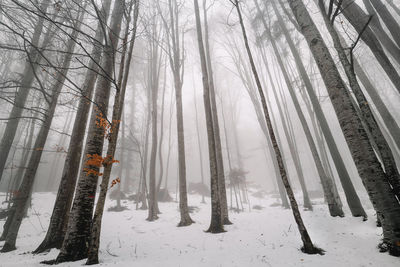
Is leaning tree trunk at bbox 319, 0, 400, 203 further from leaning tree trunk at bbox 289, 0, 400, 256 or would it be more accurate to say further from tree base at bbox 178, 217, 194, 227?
tree base at bbox 178, 217, 194, 227

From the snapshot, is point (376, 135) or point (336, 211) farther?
point (336, 211)

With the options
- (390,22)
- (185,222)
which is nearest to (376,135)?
(390,22)

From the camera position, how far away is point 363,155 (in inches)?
112

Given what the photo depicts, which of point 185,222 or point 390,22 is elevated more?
point 390,22

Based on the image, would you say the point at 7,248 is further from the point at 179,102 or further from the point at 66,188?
the point at 179,102

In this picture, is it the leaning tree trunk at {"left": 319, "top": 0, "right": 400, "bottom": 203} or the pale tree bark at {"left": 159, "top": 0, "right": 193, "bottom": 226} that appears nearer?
the leaning tree trunk at {"left": 319, "top": 0, "right": 400, "bottom": 203}

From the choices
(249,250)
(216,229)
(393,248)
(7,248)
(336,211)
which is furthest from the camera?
(336,211)

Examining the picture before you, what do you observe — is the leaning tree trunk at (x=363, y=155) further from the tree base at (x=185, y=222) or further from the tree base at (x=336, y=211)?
the tree base at (x=185, y=222)

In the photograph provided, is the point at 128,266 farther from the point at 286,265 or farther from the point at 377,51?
the point at 377,51

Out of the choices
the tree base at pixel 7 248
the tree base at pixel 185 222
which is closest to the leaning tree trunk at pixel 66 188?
the tree base at pixel 7 248

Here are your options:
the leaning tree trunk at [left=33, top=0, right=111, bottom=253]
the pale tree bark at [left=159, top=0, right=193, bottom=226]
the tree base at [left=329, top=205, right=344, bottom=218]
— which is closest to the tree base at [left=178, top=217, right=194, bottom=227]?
the pale tree bark at [left=159, top=0, right=193, bottom=226]

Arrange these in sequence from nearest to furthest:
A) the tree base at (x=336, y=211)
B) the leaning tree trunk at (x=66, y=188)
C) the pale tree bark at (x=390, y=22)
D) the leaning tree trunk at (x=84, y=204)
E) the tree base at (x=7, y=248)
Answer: the leaning tree trunk at (x=84, y=204) < the leaning tree trunk at (x=66, y=188) < the tree base at (x=7, y=248) < the pale tree bark at (x=390, y=22) < the tree base at (x=336, y=211)

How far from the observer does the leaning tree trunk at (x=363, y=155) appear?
255 centimetres

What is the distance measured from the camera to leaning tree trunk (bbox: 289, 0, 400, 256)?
8.36 ft
